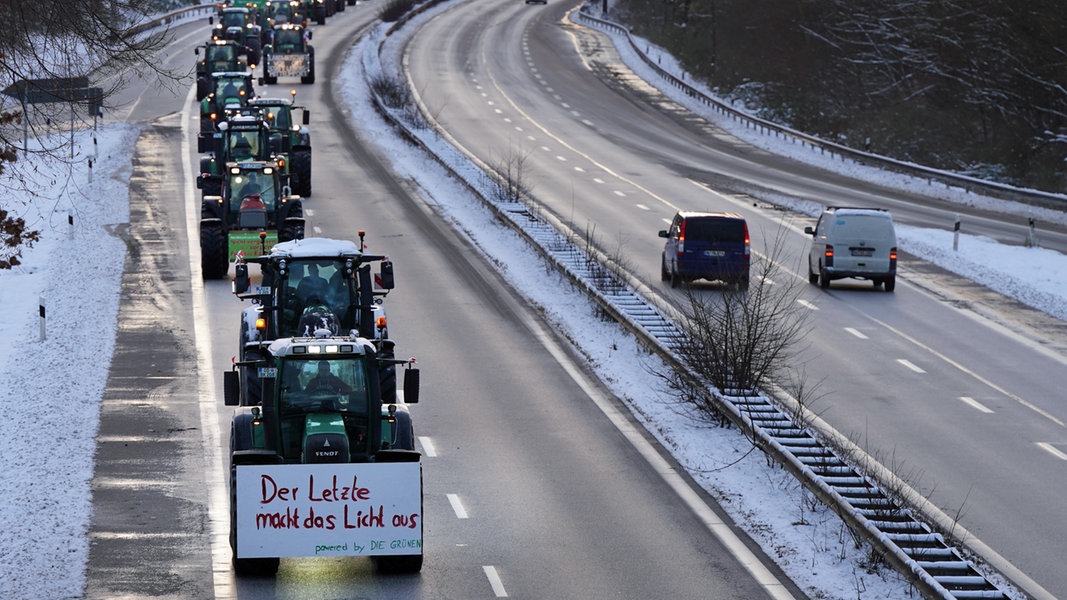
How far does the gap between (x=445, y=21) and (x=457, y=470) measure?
328 feet

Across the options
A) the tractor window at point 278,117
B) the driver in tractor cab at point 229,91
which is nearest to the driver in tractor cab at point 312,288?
the tractor window at point 278,117

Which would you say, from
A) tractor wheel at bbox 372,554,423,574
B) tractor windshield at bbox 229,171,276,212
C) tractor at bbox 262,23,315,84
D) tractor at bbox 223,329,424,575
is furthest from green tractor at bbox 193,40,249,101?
tractor wheel at bbox 372,554,423,574

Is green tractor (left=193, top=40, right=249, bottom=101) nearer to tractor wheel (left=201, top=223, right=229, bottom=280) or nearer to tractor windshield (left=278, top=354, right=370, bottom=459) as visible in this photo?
tractor wheel (left=201, top=223, right=229, bottom=280)

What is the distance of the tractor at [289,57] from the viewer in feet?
265

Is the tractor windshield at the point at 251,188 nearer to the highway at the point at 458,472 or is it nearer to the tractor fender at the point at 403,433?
the highway at the point at 458,472

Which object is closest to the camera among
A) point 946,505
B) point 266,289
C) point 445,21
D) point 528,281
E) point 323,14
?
point 946,505

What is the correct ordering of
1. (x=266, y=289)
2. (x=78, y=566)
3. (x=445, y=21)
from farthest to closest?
1. (x=445, y=21)
2. (x=266, y=289)
3. (x=78, y=566)

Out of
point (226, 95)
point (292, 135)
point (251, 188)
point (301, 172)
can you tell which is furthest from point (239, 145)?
point (226, 95)

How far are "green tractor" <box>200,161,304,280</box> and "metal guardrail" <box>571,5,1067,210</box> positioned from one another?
1157 inches

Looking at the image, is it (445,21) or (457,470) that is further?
(445,21)

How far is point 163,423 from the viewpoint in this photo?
2383 centimetres

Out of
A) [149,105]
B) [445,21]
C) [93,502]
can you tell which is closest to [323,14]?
[445,21]

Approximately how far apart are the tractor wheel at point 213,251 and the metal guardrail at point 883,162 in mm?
30667

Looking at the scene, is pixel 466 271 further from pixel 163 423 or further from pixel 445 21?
pixel 445 21
